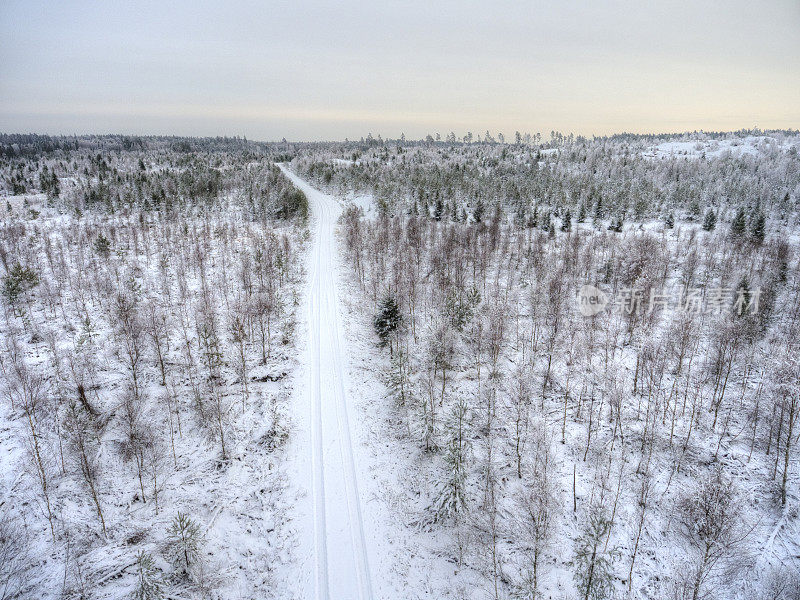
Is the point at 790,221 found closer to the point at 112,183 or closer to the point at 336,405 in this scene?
the point at 336,405

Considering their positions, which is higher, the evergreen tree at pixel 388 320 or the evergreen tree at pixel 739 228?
the evergreen tree at pixel 739 228

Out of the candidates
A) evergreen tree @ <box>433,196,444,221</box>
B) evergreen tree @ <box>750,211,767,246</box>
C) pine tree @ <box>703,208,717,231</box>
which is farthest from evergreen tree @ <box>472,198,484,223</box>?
evergreen tree @ <box>750,211,767,246</box>

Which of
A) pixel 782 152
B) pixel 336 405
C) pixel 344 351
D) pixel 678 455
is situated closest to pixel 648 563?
pixel 678 455

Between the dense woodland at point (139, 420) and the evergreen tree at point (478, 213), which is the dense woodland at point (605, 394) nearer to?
the evergreen tree at point (478, 213)

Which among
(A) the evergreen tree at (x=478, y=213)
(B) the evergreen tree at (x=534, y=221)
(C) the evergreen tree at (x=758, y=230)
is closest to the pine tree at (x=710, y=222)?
(C) the evergreen tree at (x=758, y=230)

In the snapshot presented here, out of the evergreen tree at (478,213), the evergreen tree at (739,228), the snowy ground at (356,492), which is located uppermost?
the evergreen tree at (478,213)

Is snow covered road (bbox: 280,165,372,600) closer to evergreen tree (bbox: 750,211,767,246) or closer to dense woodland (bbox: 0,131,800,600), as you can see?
dense woodland (bbox: 0,131,800,600)

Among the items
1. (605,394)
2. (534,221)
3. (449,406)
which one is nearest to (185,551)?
(449,406)
